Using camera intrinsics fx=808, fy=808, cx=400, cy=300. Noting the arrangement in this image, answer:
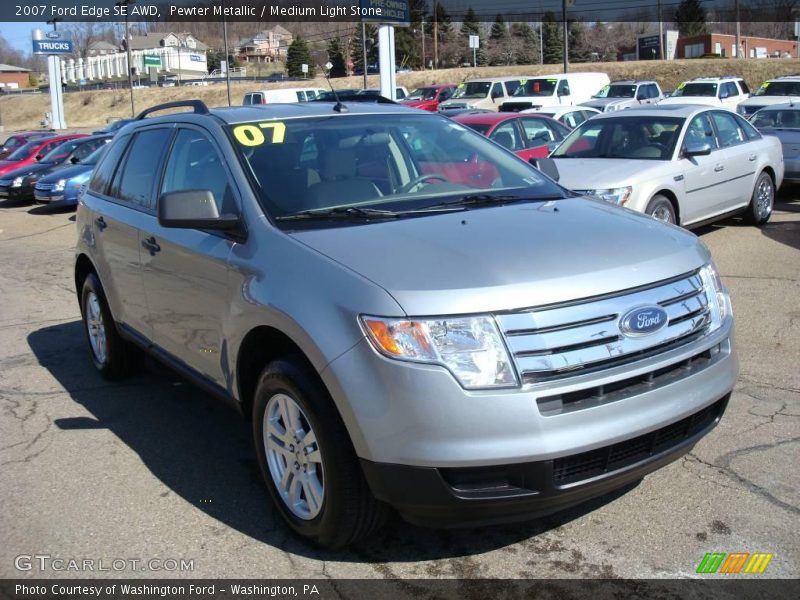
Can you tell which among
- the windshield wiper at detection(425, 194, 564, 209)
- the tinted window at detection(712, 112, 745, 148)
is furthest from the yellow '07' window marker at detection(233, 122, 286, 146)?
the tinted window at detection(712, 112, 745, 148)

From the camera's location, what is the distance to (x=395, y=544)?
3.46 meters

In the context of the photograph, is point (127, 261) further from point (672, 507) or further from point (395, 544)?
point (672, 507)

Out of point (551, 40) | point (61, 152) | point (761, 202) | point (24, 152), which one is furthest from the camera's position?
point (551, 40)

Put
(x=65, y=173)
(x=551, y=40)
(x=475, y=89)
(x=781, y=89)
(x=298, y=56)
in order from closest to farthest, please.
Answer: (x=65, y=173), (x=781, y=89), (x=475, y=89), (x=298, y=56), (x=551, y=40)

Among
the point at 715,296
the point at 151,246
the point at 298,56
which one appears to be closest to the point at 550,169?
the point at 715,296

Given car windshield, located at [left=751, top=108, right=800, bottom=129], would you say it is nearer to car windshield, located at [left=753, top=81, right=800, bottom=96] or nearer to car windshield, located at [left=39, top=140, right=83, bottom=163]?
car windshield, located at [left=753, top=81, right=800, bottom=96]

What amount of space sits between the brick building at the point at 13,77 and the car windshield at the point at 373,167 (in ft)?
474

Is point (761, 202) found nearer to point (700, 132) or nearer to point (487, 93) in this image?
point (700, 132)

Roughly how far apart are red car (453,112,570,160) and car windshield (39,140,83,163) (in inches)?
477

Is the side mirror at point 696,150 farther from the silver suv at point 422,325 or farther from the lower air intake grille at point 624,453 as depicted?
the lower air intake grille at point 624,453

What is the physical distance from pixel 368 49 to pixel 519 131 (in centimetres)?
7015

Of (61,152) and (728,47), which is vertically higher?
(728,47)

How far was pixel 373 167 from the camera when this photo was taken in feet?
13.9

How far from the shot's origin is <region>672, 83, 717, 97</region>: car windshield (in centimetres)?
2588
